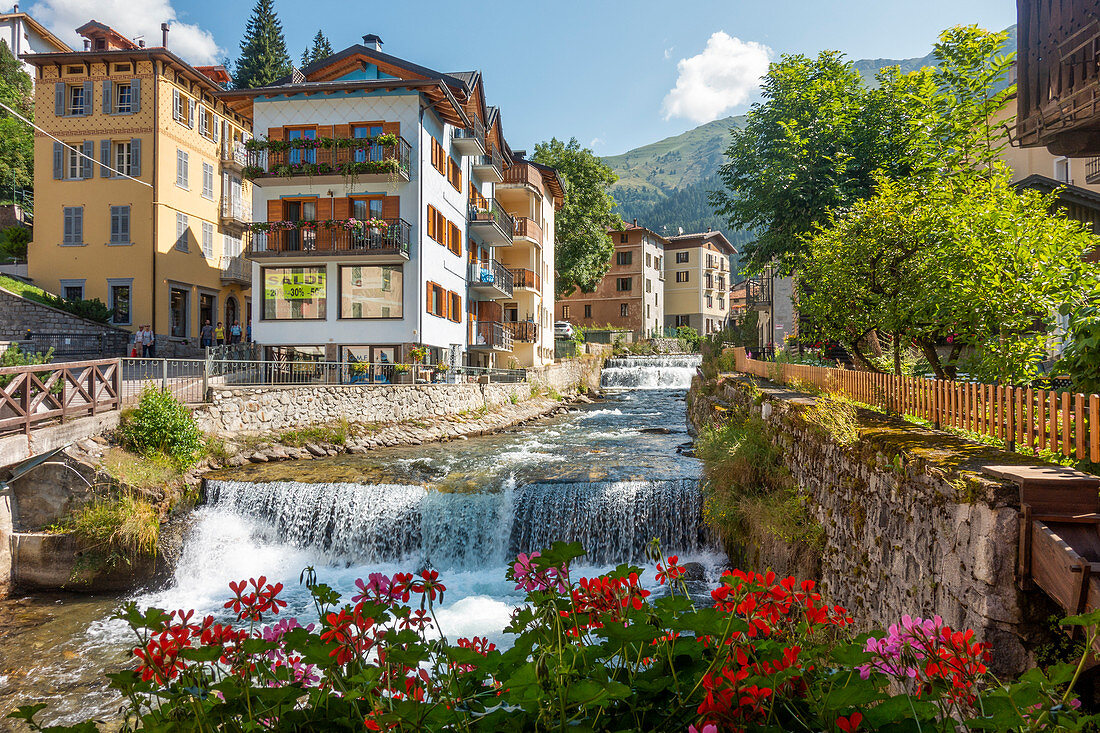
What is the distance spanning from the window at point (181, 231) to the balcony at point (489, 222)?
14315mm

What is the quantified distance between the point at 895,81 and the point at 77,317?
33116mm

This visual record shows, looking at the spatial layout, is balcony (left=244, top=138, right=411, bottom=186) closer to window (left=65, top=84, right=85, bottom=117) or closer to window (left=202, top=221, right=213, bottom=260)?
window (left=202, top=221, right=213, bottom=260)

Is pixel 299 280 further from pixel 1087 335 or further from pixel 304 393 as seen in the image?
pixel 1087 335

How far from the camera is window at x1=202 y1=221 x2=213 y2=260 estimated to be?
32.4 m

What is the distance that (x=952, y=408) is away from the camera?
6.95 meters

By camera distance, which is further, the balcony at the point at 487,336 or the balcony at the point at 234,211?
the balcony at the point at 234,211

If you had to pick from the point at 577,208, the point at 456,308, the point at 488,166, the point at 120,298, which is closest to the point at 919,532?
the point at 456,308

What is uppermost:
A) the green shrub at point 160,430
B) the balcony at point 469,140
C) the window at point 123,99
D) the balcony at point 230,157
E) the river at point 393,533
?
the window at point 123,99

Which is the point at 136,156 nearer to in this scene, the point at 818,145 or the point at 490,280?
the point at 490,280

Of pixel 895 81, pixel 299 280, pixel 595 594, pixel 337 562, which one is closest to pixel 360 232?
pixel 299 280

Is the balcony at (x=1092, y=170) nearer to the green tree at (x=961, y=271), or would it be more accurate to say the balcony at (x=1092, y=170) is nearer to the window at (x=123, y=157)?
the green tree at (x=961, y=271)

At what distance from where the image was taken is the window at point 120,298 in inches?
1136

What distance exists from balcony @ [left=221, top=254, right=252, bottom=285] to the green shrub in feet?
68.2

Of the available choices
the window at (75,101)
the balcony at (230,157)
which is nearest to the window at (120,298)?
the window at (75,101)
